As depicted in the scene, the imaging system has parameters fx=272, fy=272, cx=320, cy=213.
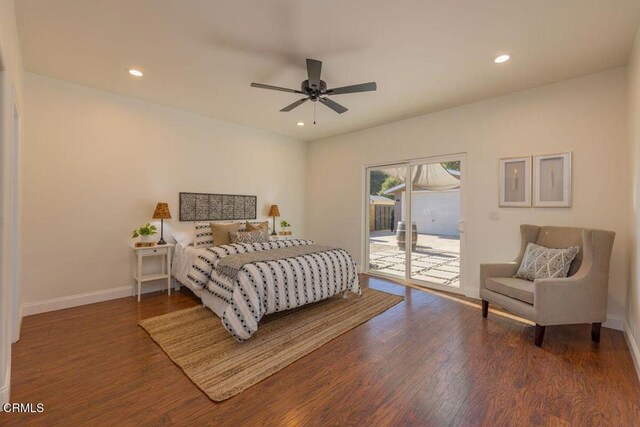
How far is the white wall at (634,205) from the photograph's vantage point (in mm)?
2244

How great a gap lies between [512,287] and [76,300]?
16.5ft

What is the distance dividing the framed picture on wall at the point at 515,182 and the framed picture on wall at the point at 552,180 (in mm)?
79

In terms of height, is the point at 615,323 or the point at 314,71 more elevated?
the point at 314,71

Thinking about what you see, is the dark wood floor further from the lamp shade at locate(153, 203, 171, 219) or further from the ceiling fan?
the ceiling fan

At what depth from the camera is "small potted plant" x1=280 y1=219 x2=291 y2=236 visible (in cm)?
544

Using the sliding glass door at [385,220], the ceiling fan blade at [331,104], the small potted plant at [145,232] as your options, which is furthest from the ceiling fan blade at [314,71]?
the small potted plant at [145,232]

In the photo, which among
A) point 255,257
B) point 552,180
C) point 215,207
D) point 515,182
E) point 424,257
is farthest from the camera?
point 215,207

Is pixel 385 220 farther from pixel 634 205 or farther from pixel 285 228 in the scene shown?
pixel 634 205

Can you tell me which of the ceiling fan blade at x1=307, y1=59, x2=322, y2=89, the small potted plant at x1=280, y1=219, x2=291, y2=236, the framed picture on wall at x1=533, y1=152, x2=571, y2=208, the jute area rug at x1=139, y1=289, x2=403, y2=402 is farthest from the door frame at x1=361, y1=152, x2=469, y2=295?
the ceiling fan blade at x1=307, y1=59, x2=322, y2=89

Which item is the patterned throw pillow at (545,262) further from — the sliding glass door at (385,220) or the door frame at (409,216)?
the sliding glass door at (385,220)

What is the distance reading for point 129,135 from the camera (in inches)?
150

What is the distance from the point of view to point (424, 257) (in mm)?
4582

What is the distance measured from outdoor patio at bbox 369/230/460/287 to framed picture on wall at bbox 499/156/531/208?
891 mm

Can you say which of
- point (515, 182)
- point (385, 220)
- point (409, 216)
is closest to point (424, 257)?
point (409, 216)
